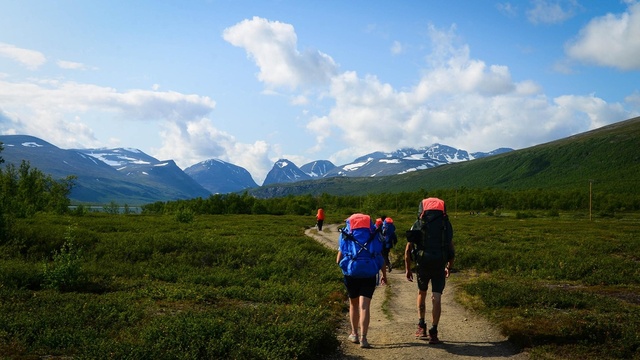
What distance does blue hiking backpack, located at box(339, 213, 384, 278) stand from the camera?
32.1 ft

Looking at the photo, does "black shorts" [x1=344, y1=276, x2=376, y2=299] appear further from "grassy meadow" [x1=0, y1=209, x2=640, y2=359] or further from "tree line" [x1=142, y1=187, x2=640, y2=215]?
"tree line" [x1=142, y1=187, x2=640, y2=215]

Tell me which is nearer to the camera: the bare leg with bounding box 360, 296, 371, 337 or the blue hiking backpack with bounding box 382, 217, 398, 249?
the bare leg with bounding box 360, 296, 371, 337

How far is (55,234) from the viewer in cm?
2459

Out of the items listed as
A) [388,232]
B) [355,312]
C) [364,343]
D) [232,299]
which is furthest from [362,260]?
[388,232]

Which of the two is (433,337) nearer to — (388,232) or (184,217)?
(388,232)

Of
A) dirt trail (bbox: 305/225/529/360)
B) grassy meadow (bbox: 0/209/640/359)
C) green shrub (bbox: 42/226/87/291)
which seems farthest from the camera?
green shrub (bbox: 42/226/87/291)

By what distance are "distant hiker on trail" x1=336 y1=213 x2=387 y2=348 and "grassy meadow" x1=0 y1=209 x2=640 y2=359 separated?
3.37 feet

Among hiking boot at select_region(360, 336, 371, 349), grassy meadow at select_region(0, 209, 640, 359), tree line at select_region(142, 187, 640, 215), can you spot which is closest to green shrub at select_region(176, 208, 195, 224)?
grassy meadow at select_region(0, 209, 640, 359)

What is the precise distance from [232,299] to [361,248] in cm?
682

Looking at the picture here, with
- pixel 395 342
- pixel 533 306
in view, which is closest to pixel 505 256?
pixel 533 306

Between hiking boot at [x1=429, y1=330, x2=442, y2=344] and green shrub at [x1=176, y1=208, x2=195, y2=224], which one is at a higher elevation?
green shrub at [x1=176, y1=208, x2=195, y2=224]

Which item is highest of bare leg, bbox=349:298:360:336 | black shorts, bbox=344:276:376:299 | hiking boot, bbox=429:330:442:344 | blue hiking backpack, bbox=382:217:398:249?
blue hiking backpack, bbox=382:217:398:249

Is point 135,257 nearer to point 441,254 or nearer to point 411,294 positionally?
point 411,294

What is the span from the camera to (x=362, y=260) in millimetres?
9789
